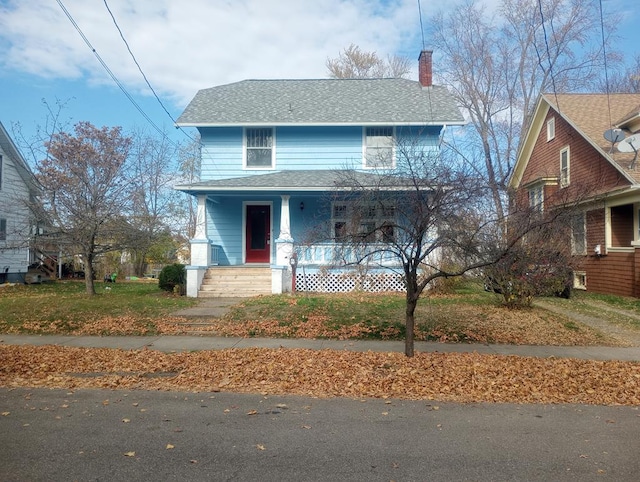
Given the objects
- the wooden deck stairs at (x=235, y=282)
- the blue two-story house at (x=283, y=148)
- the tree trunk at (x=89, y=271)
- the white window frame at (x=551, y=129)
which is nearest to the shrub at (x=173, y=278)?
the wooden deck stairs at (x=235, y=282)

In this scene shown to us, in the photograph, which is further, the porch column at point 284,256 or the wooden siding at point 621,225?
the wooden siding at point 621,225

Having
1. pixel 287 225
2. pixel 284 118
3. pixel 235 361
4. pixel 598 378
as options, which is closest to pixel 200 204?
pixel 287 225

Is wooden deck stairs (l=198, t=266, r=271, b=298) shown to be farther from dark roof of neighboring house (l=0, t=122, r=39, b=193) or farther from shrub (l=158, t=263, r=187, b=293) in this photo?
dark roof of neighboring house (l=0, t=122, r=39, b=193)

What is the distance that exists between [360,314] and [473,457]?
24.8 ft

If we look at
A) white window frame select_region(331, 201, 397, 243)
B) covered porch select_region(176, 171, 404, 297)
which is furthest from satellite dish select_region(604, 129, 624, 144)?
white window frame select_region(331, 201, 397, 243)

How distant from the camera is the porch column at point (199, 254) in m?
16.3

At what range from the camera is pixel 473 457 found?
472cm

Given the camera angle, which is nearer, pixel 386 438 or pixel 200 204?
pixel 386 438

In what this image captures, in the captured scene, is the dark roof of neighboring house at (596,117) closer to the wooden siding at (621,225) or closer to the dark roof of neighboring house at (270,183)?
the wooden siding at (621,225)

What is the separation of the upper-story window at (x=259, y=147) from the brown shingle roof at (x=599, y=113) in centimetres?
996

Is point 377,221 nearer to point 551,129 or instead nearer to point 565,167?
point 565,167

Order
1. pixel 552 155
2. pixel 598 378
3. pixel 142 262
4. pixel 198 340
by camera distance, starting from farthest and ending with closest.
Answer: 1. pixel 142 262
2. pixel 552 155
3. pixel 198 340
4. pixel 598 378

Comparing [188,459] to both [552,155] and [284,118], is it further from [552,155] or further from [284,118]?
[552,155]

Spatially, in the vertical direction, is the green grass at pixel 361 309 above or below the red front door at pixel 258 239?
below
